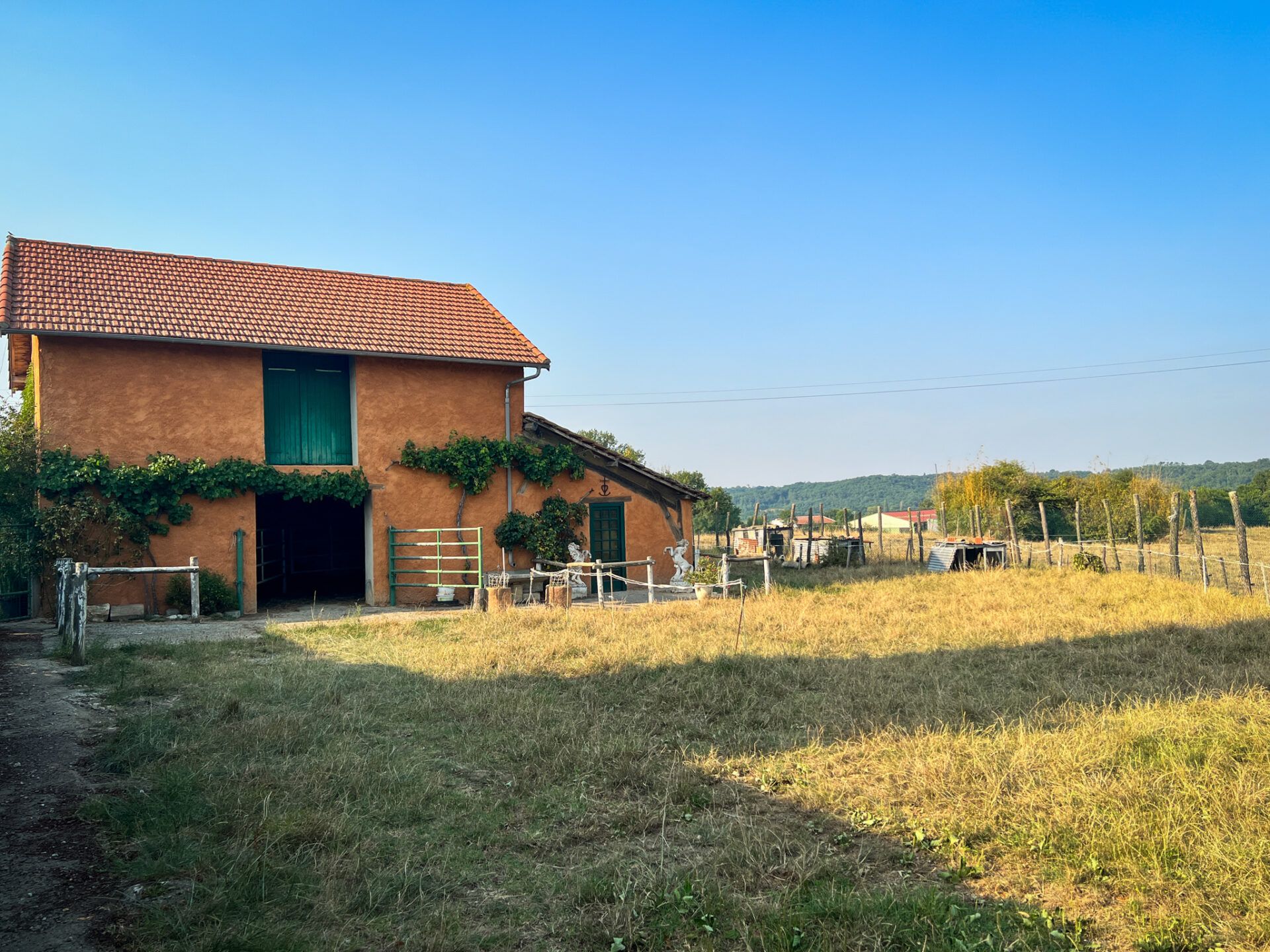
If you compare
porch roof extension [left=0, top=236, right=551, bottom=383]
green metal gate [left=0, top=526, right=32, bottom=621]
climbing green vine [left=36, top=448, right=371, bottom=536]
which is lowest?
green metal gate [left=0, top=526, right=32, bottom=621]

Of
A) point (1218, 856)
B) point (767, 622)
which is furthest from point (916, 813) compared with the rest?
point (767, 622)

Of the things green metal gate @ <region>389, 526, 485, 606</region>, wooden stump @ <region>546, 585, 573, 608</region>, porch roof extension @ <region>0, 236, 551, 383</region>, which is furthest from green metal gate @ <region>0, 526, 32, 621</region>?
wooden stump @ <region>546, 585, 573, 608</region>

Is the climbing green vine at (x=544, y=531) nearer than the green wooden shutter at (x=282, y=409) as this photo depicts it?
No

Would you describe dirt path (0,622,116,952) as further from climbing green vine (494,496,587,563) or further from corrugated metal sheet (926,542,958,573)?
corrugated metal sheet (926,542,958,573)

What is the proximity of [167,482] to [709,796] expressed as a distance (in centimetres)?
1349

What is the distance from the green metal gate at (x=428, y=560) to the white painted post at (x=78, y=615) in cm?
692

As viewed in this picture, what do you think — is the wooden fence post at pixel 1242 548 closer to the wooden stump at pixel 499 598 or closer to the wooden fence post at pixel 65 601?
the wooden stump at pixel 499 598

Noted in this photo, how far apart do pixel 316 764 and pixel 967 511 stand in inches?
1402

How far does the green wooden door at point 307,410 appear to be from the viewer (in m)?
17.0

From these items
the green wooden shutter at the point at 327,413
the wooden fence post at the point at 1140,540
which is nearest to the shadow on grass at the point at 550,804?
the green wooden shutter at the point at 327,413

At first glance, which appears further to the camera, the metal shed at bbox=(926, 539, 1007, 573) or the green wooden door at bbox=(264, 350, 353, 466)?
the metal shed at bbox=(926, 539, 1007, 573)

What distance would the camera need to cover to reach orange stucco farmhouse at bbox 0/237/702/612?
15273 millimetres

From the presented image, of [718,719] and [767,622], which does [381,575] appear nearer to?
[767,622]

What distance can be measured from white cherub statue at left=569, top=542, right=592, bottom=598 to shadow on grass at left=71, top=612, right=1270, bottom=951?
26.7 feet
